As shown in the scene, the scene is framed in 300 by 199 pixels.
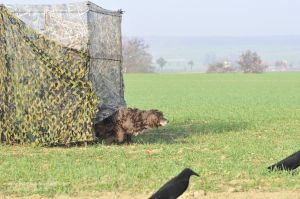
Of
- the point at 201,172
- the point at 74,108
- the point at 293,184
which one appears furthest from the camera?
the point at 74,108

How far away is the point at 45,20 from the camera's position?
635 inches

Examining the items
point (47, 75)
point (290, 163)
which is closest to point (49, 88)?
point (47, 75)

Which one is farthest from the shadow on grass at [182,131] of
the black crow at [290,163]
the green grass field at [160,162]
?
the black crow at [290,163]

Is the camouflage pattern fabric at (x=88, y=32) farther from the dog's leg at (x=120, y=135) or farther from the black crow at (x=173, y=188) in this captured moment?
the black crow at (x=173, y=188)

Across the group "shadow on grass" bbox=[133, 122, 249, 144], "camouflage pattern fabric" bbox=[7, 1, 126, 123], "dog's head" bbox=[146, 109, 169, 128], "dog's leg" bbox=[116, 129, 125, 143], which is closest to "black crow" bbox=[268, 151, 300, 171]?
"dog's head" bbox=[146, 109, 169, 128]

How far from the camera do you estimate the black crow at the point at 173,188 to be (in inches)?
337

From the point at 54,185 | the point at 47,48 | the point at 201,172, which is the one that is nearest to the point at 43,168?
the point at 54,185

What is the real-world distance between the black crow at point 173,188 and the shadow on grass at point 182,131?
787 centimetres

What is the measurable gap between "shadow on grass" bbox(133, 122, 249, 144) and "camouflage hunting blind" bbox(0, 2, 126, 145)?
1.98 meters

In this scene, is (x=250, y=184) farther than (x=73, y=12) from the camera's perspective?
No

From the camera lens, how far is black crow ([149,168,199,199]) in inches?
337

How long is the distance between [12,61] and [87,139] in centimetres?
246

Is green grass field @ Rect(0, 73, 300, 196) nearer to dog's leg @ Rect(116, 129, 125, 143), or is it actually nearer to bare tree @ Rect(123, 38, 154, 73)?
dog's leg @ Rect(116, 129, 125, 143)

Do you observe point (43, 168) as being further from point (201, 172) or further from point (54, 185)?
point (201, 172)
